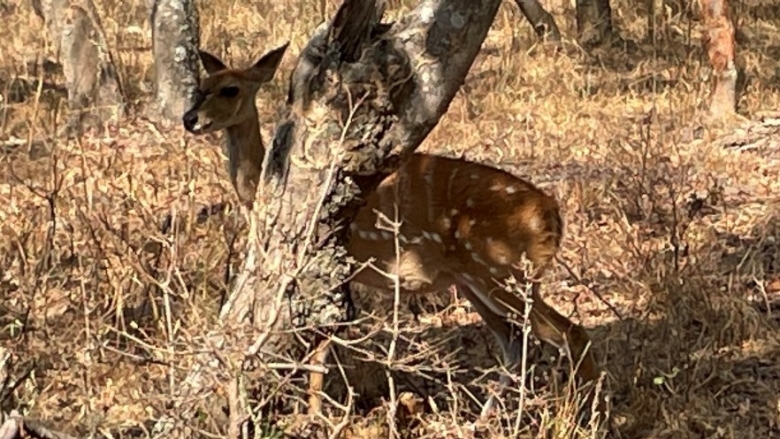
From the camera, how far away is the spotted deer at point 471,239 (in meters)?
5.62

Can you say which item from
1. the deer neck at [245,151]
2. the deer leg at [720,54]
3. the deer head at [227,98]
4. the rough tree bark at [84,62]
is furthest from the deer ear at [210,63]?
the deer leg at [720,54]

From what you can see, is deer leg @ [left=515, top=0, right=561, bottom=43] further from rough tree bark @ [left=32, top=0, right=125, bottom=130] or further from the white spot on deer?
the white spot on deer

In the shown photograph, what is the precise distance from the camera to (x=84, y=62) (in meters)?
9.60

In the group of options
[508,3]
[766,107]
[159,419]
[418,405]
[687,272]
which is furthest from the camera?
[508,3]

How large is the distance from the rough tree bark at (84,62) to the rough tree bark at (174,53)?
37 centimetres

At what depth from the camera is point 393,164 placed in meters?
4.75

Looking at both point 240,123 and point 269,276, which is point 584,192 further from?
point 269,276

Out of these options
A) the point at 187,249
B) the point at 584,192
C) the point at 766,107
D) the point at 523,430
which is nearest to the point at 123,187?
the point at 187,249

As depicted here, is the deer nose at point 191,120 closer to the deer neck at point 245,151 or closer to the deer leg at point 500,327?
the deer neck at point 245,151

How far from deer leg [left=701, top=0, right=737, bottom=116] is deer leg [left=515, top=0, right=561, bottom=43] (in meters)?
1.74

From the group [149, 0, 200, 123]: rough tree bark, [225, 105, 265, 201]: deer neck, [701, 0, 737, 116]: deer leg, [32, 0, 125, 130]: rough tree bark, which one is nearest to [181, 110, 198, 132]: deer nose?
[225, 105, 265, 201]: deer neck

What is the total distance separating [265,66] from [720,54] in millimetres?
4007

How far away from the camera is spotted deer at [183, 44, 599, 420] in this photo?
18.4 ft

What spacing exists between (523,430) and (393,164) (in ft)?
3.04
